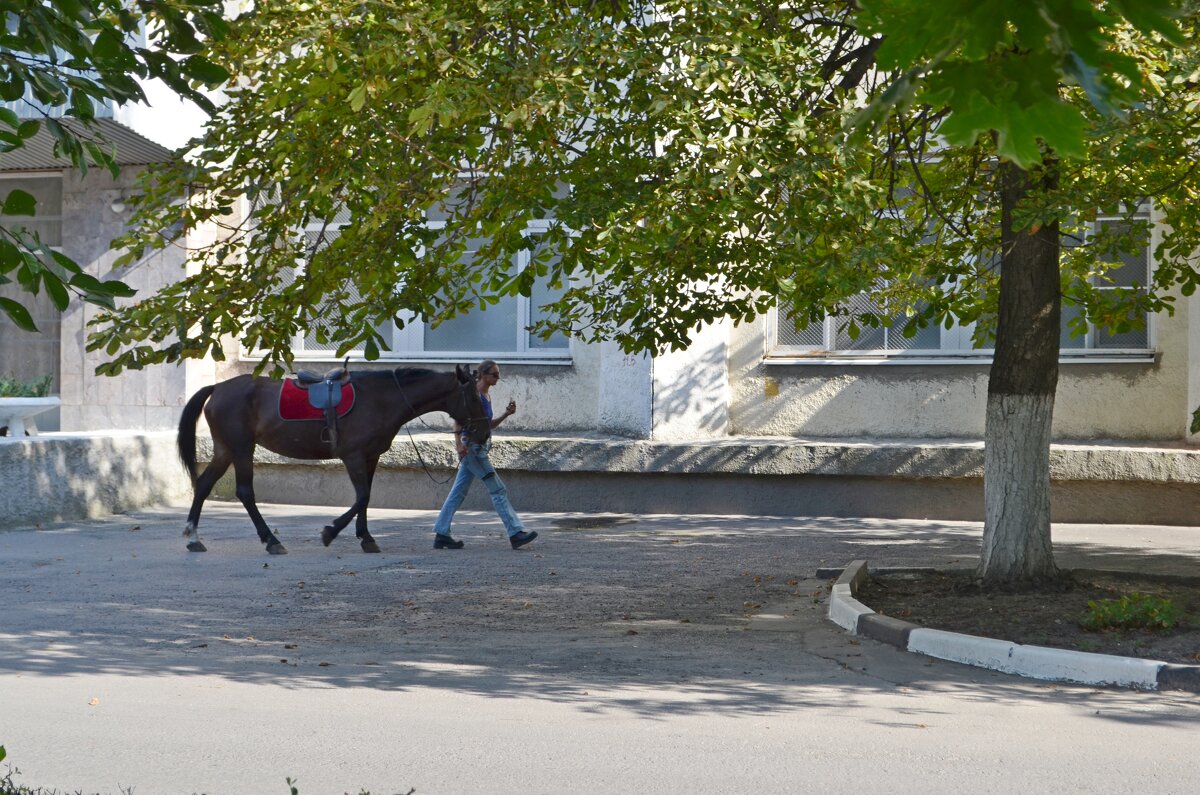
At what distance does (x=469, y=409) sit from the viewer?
40.4ft

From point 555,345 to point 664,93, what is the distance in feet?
32.0

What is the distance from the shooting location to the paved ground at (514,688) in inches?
204

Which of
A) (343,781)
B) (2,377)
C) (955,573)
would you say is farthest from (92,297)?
(2,377)

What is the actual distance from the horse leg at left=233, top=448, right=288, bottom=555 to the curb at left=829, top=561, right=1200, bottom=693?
596cm

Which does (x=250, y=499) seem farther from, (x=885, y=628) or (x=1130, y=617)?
(x=1130, y=617)

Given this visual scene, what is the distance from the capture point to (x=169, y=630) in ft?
28.0

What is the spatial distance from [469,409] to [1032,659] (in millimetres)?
6436

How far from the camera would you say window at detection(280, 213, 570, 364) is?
667 inches

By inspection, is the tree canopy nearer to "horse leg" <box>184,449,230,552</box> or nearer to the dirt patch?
the dirt patch

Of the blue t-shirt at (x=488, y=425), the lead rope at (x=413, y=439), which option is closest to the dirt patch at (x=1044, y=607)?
the blue t-shirt at (x=488, y=425)

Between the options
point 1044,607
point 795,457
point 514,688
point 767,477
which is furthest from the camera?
point 767,477

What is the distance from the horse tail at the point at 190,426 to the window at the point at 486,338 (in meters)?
4.12

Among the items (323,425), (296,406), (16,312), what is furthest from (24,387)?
(16,312)

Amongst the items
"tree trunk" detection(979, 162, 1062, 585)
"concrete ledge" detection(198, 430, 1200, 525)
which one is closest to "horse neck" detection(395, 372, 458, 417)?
"concrete ledge" detection(198, 430, 1200, 525)
